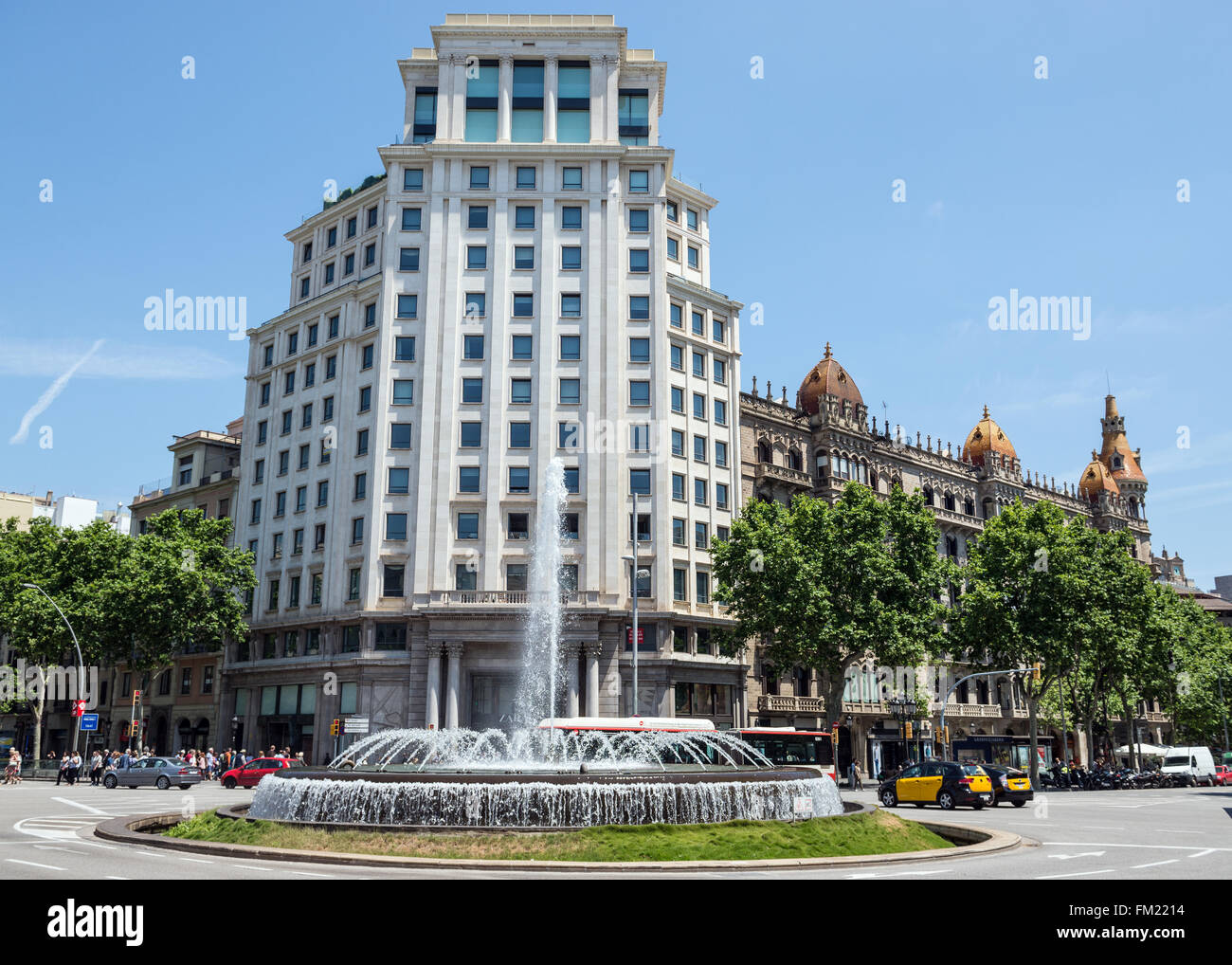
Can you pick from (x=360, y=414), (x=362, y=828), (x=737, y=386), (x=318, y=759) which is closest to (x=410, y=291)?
(x=360, y=414)

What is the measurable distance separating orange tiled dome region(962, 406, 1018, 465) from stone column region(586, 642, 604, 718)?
177 feet

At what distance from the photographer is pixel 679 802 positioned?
1689 centimetres

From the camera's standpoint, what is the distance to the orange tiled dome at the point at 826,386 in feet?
249

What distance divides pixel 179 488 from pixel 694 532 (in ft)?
139

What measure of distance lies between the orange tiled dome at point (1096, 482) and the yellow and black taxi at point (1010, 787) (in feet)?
277

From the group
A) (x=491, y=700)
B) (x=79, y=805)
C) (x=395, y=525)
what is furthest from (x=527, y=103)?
(x=79, y=805)

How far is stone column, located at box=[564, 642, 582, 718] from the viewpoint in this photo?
52172mm

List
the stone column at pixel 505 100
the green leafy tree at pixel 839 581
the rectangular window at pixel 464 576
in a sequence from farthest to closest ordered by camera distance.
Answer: the stone column at pixel 505 100
the rectangular window at pixel 464 576
the green leafy tree at pixel 839 581

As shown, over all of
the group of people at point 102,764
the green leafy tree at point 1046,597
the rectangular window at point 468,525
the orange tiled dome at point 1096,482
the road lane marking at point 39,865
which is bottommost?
the group of people at point 102,764

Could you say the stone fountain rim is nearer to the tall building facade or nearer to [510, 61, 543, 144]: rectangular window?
the tall building facade

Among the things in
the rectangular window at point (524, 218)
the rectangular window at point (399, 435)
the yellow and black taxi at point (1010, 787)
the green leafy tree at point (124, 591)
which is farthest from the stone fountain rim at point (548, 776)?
the rectangular window at point (524, 218)

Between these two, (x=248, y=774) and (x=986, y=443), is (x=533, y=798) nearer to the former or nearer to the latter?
(x=248, y=774)

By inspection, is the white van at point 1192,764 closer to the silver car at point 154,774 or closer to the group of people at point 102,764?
the group of people at point 102,764
